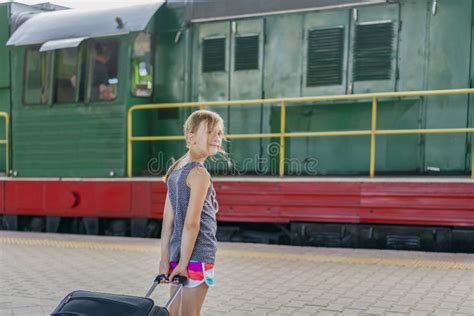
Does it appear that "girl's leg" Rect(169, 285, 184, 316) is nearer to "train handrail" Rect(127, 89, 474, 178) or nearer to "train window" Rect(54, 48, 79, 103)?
"train handrail" Rect(127, 89, 474, 178)

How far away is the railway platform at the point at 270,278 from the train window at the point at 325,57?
84.3 inches

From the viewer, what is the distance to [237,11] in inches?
273

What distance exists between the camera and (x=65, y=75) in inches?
286

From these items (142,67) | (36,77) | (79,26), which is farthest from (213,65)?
(36,77)

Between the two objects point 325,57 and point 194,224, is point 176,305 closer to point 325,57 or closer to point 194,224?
point 194,224

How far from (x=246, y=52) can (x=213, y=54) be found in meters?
0.49

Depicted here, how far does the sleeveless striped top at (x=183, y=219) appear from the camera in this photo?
2406 millimetres

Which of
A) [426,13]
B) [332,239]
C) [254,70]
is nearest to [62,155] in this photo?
[254,70]

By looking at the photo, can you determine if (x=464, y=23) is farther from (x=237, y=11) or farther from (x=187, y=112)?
(x=187, y=112)

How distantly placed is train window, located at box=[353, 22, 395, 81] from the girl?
438cm

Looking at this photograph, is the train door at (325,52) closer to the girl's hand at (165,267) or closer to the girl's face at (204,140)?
the girl's face at (204,140)

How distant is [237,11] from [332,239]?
324cm

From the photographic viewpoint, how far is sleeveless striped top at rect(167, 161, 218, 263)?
2406mm

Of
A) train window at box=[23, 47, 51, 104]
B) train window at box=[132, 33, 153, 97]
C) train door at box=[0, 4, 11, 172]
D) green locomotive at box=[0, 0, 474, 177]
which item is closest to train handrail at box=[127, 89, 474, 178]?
green locomotive at box=[0, 0, 474, 177]
